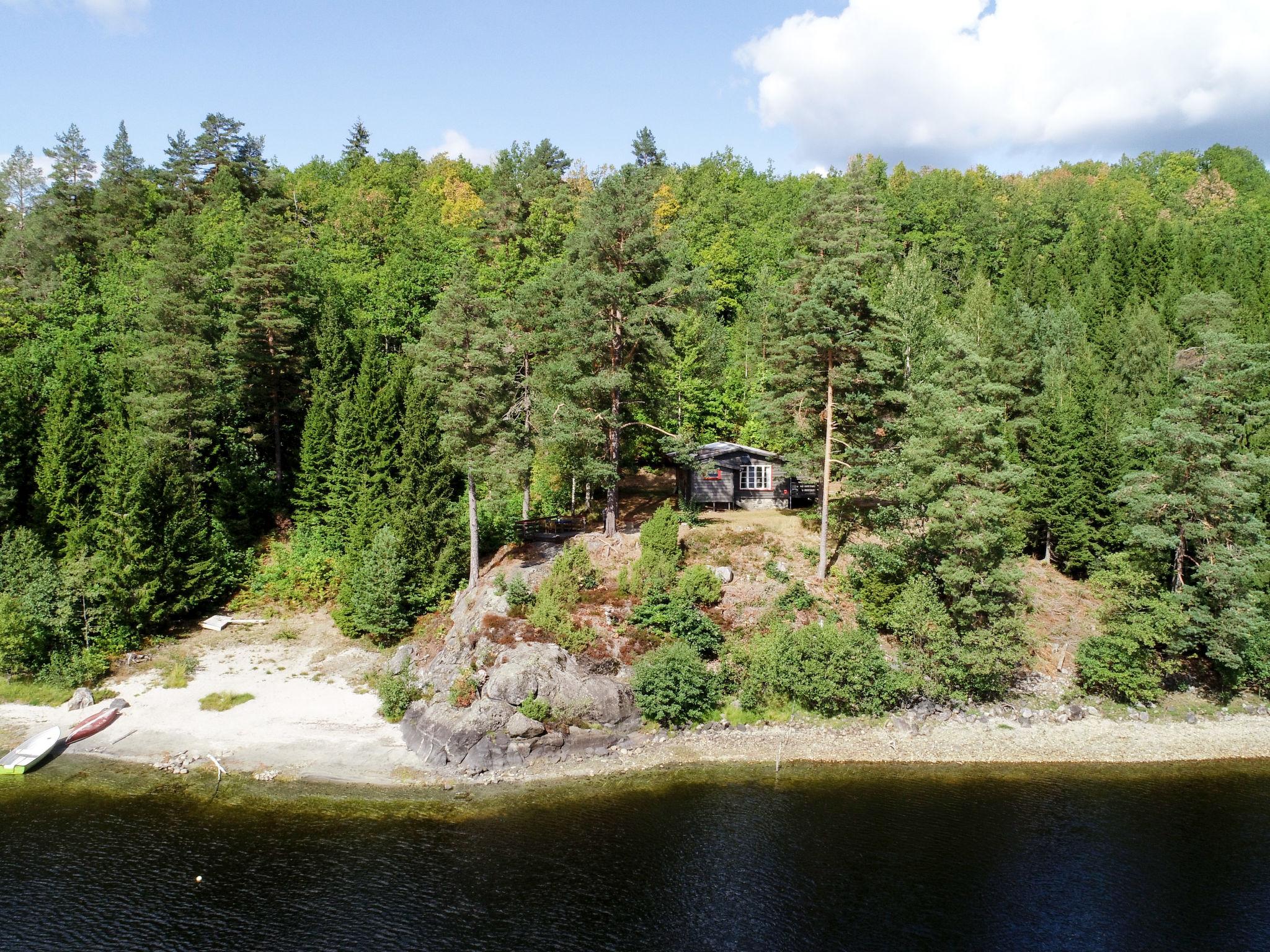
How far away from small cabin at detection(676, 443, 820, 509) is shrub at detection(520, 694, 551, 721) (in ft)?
62.5

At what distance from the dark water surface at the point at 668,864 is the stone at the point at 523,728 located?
2.34 meters

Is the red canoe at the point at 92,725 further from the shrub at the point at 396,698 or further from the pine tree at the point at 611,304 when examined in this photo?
the pine tree at the point at 611,304

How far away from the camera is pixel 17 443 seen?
39.9 m

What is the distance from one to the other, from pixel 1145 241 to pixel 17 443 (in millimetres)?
85984

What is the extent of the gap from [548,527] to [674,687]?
14.7m

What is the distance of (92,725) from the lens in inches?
1258

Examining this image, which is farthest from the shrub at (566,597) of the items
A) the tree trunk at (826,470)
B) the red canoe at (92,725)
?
the red canoe at (92,725)

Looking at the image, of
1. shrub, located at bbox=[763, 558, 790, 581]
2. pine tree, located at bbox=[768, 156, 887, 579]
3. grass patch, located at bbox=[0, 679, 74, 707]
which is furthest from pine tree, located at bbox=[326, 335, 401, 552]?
pine tree, located at bbox=[768, 156, 887, 579]

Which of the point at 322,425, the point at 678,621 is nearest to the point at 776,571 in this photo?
the point at 678,621

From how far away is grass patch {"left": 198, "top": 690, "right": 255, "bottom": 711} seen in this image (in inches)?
1319

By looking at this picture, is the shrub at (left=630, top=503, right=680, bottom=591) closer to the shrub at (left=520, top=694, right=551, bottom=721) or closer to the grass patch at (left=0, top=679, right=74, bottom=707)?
the shrub at (left=520, top=694, right=551, bottom=721)

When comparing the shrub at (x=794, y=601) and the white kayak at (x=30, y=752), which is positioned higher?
the shrub at (x=794, y=601)

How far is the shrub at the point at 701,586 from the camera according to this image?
35.9 meters

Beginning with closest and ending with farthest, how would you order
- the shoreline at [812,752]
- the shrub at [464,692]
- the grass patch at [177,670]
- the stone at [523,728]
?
1. the shoreline at [812,752]
2. the stone at [523,728]
3. the shrub at [464,692]
4. the grass patch at [177,670]
